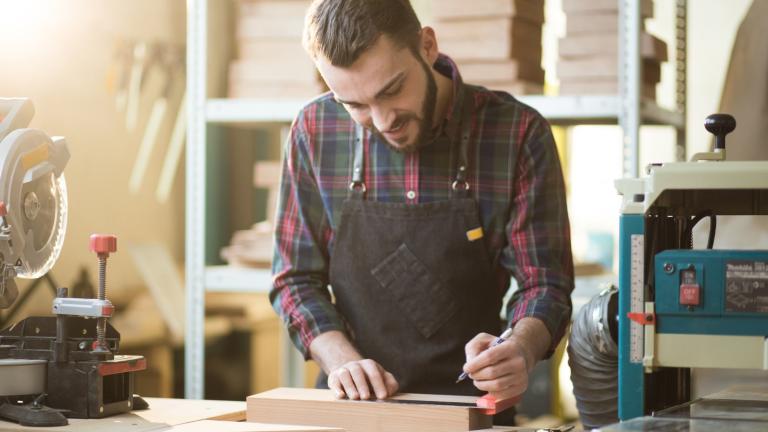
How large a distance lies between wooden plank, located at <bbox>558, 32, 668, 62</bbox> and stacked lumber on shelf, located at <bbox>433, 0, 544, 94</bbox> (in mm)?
131

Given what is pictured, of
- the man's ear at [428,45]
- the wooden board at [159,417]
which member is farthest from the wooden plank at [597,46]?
the wooden board at [159,417]

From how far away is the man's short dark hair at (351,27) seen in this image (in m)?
1.95

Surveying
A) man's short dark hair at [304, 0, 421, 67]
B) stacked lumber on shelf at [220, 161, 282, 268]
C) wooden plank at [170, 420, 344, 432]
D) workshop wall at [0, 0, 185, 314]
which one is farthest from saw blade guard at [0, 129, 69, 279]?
workshop wall at [0, 0, 185, 314]

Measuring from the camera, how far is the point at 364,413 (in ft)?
5.68

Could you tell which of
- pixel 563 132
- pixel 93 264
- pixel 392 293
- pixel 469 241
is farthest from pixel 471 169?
pixel 563 132

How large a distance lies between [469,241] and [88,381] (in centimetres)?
83

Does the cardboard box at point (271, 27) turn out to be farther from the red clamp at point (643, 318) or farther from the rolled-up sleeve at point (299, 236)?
the red clamp at point (643, 318)

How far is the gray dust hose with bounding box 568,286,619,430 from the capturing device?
2.05 meters

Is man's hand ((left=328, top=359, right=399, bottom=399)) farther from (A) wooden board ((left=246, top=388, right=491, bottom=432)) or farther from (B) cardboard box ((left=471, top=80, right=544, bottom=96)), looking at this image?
(B) cardboard box ((left=471, top=80, right=544, bottom=96))

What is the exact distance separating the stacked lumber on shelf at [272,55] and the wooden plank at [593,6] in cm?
80

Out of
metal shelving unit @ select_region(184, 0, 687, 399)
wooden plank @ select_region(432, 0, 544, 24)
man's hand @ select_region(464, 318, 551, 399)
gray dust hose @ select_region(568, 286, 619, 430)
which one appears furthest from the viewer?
metal shelving unit @ select_region(184, 0, 687, 399)

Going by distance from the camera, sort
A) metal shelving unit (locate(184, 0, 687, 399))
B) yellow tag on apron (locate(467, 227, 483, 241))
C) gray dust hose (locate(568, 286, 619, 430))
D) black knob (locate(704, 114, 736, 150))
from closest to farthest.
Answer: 1. black knob (locate(704, 114, 736, 150))
2. gray dust hose (locate(568, 286, 619, 430))
3. yellow tag on apron (locate(467, 227, 483, 241))
4. metal shelving unit (locate(184, 0, 687, 399))

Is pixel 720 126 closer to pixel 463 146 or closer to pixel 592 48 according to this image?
pixel 463 146

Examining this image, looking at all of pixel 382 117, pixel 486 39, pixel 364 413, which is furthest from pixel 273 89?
pixel 364 413
